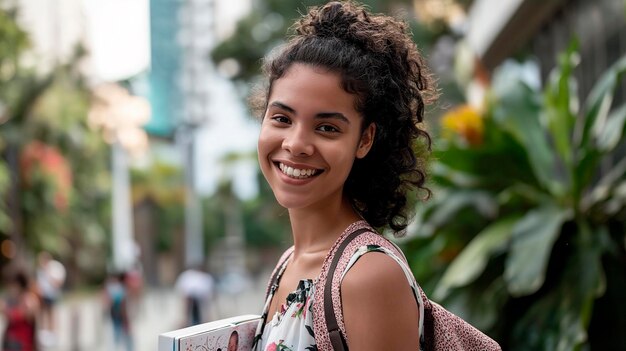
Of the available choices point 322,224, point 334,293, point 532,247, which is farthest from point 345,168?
point 532,247

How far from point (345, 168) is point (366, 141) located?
8 centimetres

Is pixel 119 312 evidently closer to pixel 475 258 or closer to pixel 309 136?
pixel 475 258

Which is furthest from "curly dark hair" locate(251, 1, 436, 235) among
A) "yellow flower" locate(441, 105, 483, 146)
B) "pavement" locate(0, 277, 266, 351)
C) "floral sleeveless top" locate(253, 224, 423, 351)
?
"pavement" locate(0, 277, 266, 351)

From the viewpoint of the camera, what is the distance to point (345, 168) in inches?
65.2

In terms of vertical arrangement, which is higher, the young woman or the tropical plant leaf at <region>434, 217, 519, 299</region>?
the tropical plant leaf at <region>434, 217, 519, 299</region>

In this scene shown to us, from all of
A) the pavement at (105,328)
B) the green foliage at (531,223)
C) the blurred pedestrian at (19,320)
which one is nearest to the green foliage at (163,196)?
the pavement at (105,328)

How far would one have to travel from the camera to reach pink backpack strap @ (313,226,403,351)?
148 cm

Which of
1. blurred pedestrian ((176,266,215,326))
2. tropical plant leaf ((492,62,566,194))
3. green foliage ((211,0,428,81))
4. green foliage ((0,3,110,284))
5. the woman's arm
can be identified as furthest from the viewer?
green foliage ((0,3,110,284))

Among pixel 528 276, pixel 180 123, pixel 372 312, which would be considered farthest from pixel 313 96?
pixel 180 123

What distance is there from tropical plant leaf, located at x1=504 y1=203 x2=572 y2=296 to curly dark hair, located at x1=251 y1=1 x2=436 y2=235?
2236mm

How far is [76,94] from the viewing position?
92.3 ft

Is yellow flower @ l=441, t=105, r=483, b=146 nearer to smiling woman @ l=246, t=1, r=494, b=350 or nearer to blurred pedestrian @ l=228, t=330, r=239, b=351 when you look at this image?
smiling woman @ l=246, t=1, r=494, b=350

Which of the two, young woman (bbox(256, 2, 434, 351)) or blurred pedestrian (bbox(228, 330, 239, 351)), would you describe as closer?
young woman (bbox(256, 2, 434, 351))

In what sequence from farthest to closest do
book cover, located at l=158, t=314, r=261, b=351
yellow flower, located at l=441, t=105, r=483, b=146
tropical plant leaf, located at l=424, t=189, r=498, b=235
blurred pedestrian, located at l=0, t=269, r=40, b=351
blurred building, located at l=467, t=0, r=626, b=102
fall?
blurred building, located at l=467, t=0, r=626, b=102 → blurred pedestrian, located at l=0, t=269, r=40, b=351 → yellow flower, located at l=441, t=105, r=483, b=146 → tropical plant leaf, located at l=424, t=189, r=498, b=235 → book cover, located at l=158, t=314, r=261, b=351
